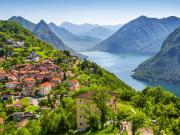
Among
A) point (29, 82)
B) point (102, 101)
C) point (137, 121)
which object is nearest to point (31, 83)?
point (29, 82)

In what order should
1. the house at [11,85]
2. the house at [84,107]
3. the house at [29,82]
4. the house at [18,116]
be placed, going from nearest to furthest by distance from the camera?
the house at [84,107], the house at [18,116], the house at [11,85], the house at [29,82]

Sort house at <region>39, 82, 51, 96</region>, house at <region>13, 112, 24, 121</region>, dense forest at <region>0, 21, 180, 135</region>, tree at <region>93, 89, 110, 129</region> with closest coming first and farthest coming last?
dense forest at <region>0, 21, 180, 135</region> < tree at <region>93, 89, 110, 129</region> < house at <region>13, 112, 24, 121</region> < house at <region>39, 82, 51, 96</region>

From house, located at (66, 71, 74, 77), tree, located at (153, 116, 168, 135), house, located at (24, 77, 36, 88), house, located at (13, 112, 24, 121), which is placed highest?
house, located at (66, 71, 74, 77)

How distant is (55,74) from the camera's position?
145 metres

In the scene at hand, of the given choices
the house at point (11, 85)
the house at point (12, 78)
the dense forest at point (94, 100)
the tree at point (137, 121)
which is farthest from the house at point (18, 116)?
the tree at point (137, 121)

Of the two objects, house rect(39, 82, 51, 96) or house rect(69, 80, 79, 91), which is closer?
house rect(69, 80, 79, 91)

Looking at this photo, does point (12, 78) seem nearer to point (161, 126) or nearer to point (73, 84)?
point (73, 84)

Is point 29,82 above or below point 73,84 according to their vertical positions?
above

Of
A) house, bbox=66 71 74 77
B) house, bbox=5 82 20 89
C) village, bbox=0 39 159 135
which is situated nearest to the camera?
village, bbox=0 39 159 135

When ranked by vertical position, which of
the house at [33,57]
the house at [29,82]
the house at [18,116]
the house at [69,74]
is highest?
the house at [33,57]

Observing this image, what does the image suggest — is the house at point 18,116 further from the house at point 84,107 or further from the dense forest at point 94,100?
the house at point 84,107

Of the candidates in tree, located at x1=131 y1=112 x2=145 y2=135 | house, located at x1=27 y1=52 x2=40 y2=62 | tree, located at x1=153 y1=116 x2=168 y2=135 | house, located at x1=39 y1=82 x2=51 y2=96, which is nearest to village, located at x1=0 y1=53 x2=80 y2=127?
house, located at x1=39 y1=82 x2=51 y2=96

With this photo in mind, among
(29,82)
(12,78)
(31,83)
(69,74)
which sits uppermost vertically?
(69,74)

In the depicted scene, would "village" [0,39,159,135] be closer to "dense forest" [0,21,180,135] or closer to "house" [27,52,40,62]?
"house" [27,52,40,62]
